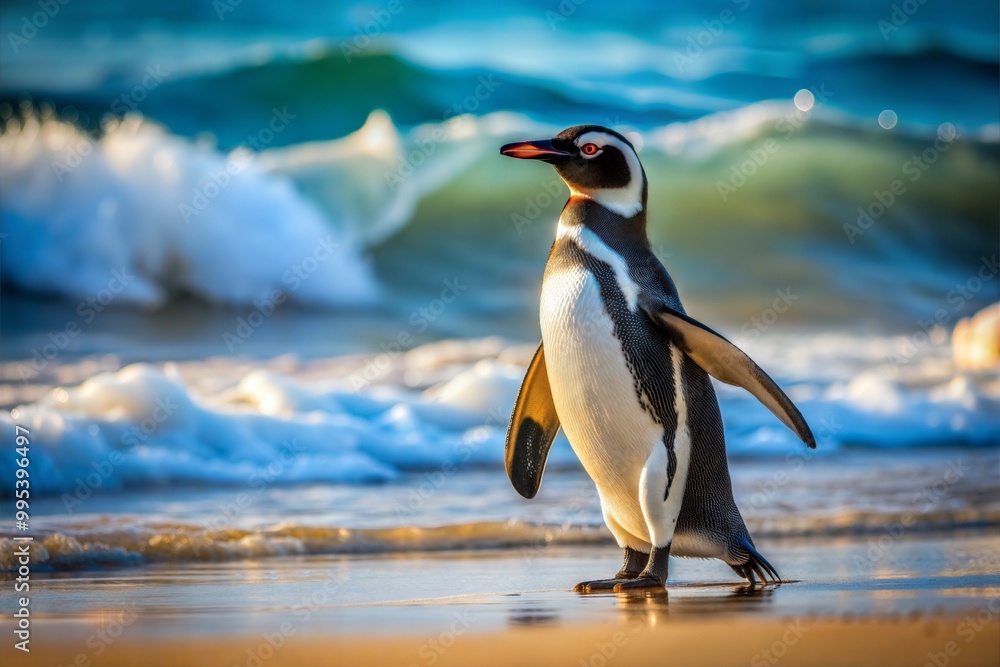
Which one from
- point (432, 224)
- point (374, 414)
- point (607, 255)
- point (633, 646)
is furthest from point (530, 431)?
point (432, 224)

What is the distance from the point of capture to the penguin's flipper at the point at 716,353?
2.78 m

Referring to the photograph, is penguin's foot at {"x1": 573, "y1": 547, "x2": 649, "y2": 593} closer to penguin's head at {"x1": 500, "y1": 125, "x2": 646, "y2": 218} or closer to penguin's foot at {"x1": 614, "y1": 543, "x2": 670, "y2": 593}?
penguin's foot at {"x1": 614, "y1": 543, "x2": 670, "y2": 593}

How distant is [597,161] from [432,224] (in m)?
8.64

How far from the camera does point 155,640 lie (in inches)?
79.7

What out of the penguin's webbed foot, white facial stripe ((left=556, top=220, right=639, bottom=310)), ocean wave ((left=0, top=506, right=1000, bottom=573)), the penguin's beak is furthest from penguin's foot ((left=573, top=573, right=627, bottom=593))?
ocean wave ((left=0, top=506, right=1000, bottom=573))

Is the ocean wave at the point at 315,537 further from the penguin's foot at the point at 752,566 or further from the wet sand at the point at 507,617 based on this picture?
the penguin's foot at the point at 752,566

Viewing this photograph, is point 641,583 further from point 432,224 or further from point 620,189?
point 432,224

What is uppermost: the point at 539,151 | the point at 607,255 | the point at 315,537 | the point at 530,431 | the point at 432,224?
the point at 432,224

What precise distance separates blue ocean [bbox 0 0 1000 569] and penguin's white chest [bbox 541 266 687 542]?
297 centimetres

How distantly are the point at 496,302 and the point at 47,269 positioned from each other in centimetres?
376

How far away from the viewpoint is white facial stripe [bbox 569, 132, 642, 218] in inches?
116

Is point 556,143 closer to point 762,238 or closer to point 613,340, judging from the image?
point 613,340

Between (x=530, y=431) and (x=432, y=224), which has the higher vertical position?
(x=432, y=224)

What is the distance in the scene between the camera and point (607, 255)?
2.90 meters
